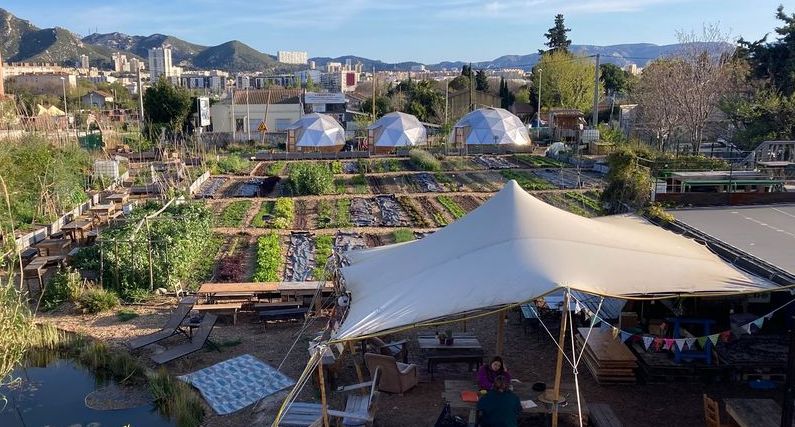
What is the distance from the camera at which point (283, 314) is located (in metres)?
11.5

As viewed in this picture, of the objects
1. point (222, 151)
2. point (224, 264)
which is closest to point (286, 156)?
point (222, 151)

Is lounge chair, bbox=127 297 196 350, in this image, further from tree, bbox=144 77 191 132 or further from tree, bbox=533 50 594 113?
tree, bbox=533 50 594 113

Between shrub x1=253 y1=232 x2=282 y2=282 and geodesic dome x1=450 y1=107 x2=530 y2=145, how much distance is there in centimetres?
2361

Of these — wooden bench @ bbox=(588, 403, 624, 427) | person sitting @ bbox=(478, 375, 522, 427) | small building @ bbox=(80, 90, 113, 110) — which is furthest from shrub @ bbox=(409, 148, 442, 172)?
small building @ bbox=(80, 90, 113, 110)

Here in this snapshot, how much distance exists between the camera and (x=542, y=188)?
24969mm

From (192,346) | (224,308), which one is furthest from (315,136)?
(192,346)

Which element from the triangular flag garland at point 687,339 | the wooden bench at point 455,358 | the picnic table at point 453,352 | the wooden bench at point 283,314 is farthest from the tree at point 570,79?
the wooden bench at point 455,358

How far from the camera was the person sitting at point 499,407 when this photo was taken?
6.63 meters

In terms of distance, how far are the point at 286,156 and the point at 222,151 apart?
535cm

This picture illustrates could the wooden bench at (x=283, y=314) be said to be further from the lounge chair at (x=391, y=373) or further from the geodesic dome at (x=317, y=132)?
the geodesic dome at (x=317, y=132)

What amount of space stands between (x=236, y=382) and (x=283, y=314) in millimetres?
2347

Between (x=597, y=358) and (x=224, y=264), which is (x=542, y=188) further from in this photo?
(x=597, y=358)

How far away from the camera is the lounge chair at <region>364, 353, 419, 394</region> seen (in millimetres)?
8531

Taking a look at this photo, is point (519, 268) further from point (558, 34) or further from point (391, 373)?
point (558, 34)
